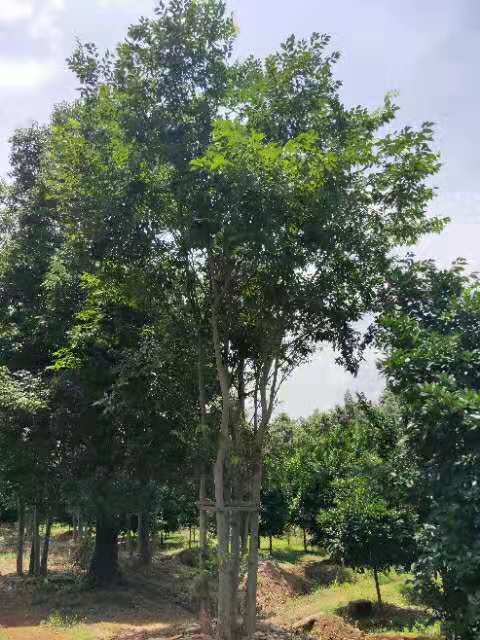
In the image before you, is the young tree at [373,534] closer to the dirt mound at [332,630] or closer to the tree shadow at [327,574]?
the dirt mound at [332,630]

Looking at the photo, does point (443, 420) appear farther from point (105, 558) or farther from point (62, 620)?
point (105, 558)

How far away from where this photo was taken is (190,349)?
45.7ft

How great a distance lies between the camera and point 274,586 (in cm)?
2405

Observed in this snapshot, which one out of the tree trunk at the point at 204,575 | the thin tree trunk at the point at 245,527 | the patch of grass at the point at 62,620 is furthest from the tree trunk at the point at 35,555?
the tree trunk at the point at 204,575

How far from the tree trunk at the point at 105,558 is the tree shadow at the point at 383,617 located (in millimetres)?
8212

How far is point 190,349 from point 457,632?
26.0 feet

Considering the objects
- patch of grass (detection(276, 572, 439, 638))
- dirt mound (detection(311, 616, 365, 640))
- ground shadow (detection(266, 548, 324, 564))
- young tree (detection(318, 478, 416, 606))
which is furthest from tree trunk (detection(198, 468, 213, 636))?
ground shadow (detection(266, 548, 324, 564))

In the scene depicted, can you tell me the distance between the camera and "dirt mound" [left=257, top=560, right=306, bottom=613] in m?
22.7

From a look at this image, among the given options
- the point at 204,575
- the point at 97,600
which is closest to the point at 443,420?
the point at 204,575

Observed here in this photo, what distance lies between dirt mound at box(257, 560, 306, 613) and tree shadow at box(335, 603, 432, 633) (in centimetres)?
345

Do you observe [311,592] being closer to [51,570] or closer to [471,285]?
[51,570]

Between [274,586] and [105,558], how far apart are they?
732 cm

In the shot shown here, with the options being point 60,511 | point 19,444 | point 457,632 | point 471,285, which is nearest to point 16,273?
point 19,444

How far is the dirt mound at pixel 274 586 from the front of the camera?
74.4 feet
